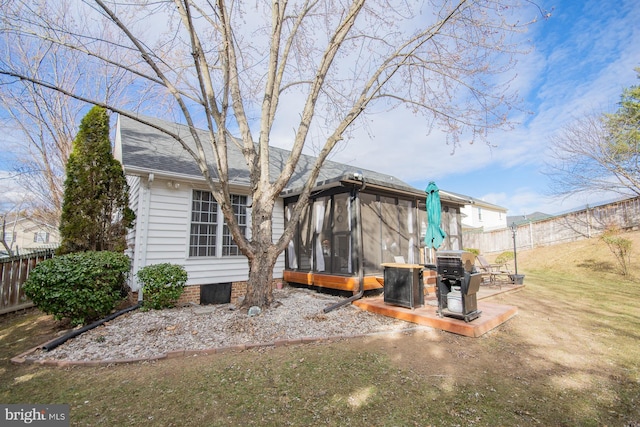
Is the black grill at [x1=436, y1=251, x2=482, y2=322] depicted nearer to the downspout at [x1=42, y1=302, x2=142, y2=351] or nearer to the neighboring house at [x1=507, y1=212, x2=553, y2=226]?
the downspout at [x1=42, y1=302, x2=142, y2=351]

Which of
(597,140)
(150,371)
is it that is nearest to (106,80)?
(150,371)

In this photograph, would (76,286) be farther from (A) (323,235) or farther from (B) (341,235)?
(B) (341,235)

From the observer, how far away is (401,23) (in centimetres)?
640

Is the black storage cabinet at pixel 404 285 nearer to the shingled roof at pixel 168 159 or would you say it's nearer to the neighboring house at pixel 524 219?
the shingled roof at pixel 168 159

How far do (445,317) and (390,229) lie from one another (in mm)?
3362

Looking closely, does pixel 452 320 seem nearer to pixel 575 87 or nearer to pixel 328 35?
pixel 328 35

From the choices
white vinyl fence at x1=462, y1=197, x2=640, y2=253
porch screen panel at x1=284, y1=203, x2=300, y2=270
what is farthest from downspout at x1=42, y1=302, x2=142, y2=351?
white vinyl fence at x1=462, y1=197, x2=640, y2=253

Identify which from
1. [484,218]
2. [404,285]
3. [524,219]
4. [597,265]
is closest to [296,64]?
[404,285]

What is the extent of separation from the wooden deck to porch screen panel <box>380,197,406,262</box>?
1.63m

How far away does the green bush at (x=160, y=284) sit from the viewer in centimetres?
564

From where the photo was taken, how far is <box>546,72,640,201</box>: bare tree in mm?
13195

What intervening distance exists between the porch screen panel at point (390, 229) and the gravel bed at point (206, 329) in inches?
94.4

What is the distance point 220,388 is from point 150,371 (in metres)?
1.10

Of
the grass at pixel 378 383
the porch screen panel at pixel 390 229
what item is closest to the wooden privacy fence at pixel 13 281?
the grass at pixel 378 383
